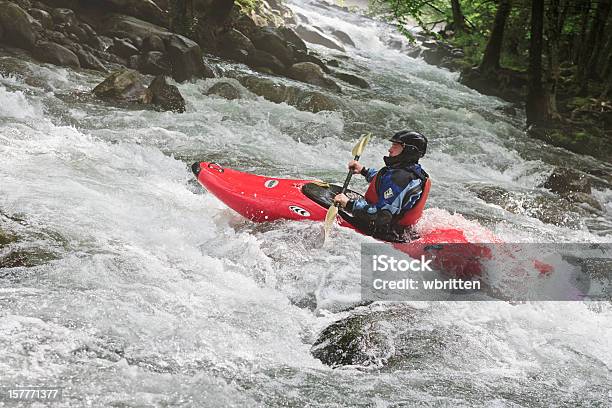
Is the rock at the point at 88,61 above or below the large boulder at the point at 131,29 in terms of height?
below

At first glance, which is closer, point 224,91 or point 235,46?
point 224,91

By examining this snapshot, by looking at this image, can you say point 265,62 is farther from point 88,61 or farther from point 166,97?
point 166,97

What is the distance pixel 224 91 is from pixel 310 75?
117 inches

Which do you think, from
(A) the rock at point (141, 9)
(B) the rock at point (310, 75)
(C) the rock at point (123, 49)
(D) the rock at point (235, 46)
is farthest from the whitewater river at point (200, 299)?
(D) the rock at point (235, 46)

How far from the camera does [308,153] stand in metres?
8.61

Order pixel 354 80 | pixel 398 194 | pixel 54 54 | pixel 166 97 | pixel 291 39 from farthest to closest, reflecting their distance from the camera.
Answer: pixel 291 39 < pixel 354 80 < pixel 54 54 < pixel 166 97 < pixel 398 194

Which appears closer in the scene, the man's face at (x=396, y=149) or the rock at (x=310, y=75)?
Answer: the man's face at (x=396, y=149)

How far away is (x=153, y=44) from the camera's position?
11508 mm

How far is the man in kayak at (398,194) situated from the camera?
468 centimetres

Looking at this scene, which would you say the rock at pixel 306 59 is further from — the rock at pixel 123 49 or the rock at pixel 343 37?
the rock at pixel 343 37

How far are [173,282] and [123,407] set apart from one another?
1356 millimetres

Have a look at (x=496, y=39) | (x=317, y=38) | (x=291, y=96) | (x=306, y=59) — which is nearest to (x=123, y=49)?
(x=291, y=96)

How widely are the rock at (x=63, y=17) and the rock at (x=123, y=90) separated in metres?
3.07

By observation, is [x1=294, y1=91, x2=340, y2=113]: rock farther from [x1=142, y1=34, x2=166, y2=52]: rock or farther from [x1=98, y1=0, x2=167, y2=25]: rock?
[x1=98, y1=0, x2=167, y2=25]: rock
